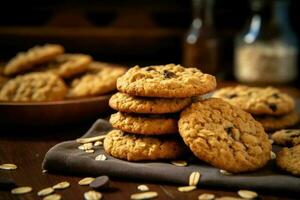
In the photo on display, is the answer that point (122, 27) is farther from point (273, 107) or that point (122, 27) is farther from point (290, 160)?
point (290, 160)

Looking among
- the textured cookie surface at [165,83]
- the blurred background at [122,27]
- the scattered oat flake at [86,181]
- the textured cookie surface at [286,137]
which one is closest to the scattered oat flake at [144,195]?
the scattered oat flake at [86,181]

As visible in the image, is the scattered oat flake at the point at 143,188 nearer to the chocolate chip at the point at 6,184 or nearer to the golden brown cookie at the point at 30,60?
the chocolate chip at the point at 6,184

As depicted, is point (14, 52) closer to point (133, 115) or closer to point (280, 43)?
point (280, 43)

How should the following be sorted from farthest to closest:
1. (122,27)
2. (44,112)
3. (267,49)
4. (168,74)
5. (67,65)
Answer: (122,27) < (267,49) < (67,65) < (44,112) < (168,74)

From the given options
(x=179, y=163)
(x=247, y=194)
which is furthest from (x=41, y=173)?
(x=247, y=194)

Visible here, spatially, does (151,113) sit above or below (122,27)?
below

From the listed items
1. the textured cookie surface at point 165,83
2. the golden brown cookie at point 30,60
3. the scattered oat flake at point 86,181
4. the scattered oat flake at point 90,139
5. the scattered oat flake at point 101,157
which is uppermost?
the golden brown cookie at point 30,60

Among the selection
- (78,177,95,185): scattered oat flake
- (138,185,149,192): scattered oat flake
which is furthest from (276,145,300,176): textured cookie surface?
(78,177,95,185): scattered oat flake

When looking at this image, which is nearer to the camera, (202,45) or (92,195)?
(92,195)
